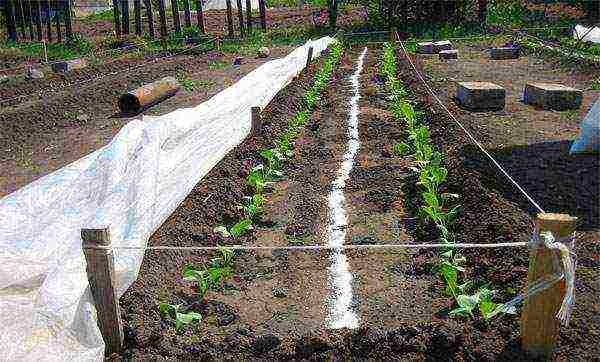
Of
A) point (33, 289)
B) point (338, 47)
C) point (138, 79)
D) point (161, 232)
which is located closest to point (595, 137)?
point (161, 232)

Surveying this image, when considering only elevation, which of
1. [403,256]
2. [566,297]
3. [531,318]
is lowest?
[403,256]

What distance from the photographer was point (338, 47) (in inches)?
877

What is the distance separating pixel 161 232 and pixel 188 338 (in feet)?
4.91

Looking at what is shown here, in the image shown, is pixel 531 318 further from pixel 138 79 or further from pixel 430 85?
pixel 138 79

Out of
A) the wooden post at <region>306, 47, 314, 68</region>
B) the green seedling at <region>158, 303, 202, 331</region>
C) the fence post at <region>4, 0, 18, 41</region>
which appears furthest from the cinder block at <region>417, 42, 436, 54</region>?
the fence post at <region>4, 0, 18, 41</region>

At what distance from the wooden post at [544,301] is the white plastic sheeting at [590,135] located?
13.4ft

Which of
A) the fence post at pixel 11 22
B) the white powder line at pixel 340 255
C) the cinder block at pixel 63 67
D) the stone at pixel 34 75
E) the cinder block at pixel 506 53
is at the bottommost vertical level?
the white powder line at pixel 340 255

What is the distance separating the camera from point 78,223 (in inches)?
156

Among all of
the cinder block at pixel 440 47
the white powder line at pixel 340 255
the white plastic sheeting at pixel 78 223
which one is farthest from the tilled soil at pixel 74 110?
the cinder block at pixel 440 47

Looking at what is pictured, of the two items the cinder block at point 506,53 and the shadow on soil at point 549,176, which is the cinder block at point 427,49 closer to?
the cinder block at point 506,53

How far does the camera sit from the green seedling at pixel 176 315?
12.0ft

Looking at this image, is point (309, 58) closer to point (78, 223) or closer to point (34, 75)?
point (34, 75)

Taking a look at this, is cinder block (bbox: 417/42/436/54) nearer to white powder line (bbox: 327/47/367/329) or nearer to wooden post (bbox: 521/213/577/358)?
white powder line (bbox: 327/47/367/329)

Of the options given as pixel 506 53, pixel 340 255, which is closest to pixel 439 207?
pixel 340 255
